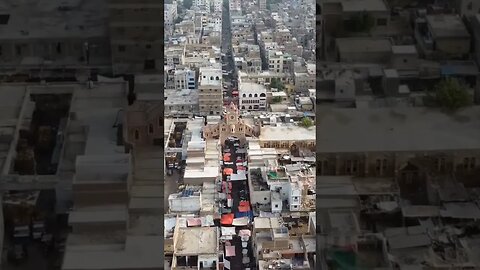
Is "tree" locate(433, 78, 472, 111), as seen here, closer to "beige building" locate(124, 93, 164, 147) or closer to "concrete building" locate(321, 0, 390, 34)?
"concrete building" locate(321, 0, 390, 34)

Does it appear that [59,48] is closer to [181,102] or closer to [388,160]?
[181,102]

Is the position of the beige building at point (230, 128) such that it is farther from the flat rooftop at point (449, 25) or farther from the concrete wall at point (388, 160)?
the flat rooftop at point (449, 25)

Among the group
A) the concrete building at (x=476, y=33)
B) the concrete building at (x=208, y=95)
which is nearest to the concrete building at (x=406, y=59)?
the concrete building at (x=476, y=33)

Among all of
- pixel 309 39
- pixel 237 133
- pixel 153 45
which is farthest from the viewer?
pixel 237 133

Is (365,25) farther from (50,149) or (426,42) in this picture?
(50,149)

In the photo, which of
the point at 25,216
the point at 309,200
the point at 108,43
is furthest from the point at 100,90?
the point at 309,200

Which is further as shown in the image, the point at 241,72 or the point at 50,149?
the point at 241,72

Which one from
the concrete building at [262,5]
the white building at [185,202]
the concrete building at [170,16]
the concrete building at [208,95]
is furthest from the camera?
the concrete building at [262,5]
